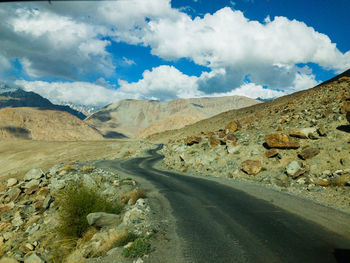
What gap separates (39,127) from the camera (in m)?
166

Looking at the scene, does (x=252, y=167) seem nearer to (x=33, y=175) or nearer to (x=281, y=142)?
(x=281, y=142)

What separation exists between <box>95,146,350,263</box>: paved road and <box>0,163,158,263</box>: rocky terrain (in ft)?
4.50

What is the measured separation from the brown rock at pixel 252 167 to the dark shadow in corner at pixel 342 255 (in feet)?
35.3

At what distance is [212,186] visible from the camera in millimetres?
14656

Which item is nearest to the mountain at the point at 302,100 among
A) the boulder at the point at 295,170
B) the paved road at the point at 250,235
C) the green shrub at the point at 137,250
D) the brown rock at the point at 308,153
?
the brown rock at the point at 308,153

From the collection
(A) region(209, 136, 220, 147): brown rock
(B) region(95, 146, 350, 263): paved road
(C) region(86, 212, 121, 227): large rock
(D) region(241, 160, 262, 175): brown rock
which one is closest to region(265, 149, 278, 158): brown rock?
(D) region(241, 160, 262, 175): brown rock

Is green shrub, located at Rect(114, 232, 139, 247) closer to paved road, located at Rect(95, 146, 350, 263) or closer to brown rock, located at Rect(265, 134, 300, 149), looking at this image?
paved road, located at Rect(95, 146, 350, 263)

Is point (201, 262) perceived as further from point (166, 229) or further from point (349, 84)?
point (349, 84)

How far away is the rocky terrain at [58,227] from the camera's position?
22.5 ft

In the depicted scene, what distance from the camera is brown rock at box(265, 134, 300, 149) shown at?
16.4 metres

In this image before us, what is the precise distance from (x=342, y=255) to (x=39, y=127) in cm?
19121

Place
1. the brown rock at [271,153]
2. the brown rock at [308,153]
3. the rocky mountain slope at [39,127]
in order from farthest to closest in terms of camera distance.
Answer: the rocky mountain slope at [39,127] < the brown rock at [271,153] < the brown rock at [308,153]

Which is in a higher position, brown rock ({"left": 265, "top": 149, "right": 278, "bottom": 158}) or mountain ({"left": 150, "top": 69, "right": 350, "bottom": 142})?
mountain ({"left": 150, "top": 69, "right": 350, "bottom": 142})

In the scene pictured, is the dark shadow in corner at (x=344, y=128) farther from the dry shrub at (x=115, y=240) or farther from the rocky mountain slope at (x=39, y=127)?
the rocky mountain slope at (x=39, y=127)
